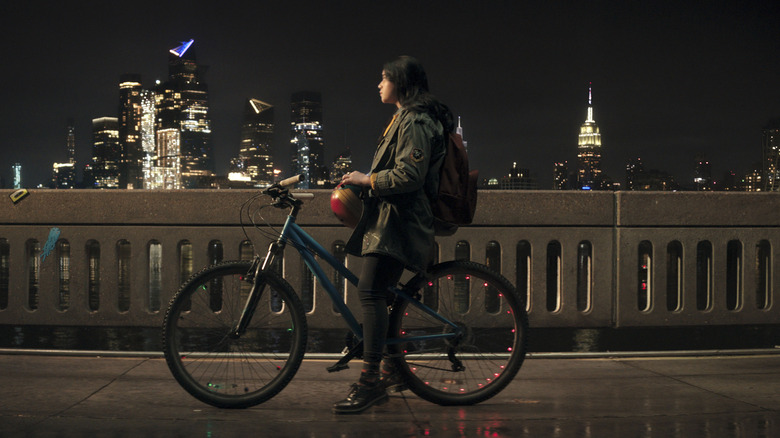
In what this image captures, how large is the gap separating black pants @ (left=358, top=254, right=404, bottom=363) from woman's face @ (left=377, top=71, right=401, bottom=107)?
83 cm

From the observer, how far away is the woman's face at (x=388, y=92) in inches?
183

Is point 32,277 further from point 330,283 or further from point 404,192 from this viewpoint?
point 404,192

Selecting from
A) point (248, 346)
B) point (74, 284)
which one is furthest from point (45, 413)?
point (74, 284)

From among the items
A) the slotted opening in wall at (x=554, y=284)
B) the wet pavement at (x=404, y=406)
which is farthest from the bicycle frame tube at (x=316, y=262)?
the slotted opening in wall at (x=554, y=284)

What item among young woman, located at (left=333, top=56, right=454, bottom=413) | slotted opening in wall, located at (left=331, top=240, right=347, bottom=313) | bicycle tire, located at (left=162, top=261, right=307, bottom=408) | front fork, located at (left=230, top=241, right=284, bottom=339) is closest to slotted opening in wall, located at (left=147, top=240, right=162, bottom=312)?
slotted opening in wall, located at (left=331, top=240, right=347, bottom=313)

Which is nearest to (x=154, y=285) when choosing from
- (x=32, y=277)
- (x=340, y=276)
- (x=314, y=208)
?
(x=32, y=277)

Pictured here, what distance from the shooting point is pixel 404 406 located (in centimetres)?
485

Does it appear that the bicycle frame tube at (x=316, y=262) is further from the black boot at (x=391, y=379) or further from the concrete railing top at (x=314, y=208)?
the concrete railing top at (x=314, y=208)

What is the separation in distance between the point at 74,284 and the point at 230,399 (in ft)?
11.0

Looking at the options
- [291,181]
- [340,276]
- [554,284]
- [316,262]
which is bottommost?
[554,284]

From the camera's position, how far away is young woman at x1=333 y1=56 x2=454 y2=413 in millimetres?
4422

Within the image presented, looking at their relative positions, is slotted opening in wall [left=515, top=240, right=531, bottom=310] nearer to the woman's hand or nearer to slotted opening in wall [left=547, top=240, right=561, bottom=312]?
slotted opening in wall [left=547, top=240, right=561, bottom=312]

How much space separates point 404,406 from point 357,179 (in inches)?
51.9

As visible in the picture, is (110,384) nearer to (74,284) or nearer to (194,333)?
(194,333)
